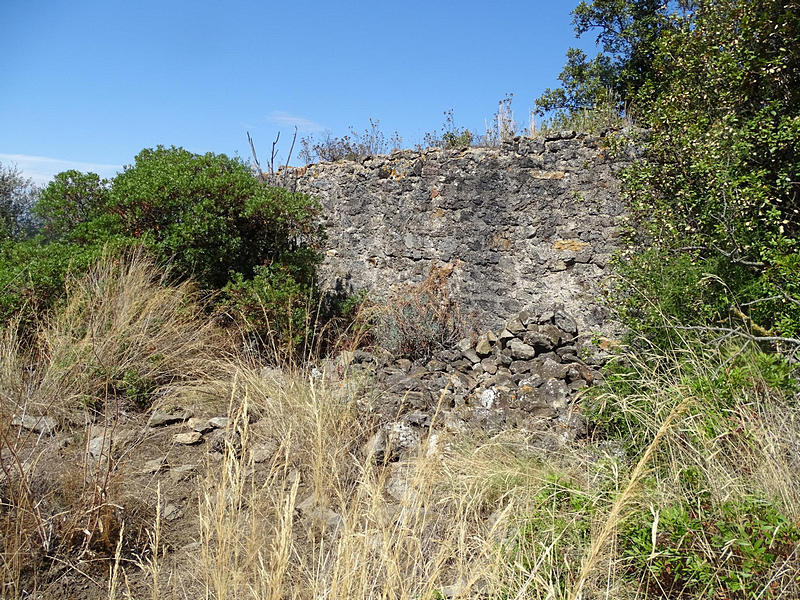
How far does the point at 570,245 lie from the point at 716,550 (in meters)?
4.42

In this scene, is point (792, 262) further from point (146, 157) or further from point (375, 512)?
point (146, 157)

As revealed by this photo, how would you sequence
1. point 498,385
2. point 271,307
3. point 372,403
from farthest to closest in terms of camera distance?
point 271,307
point 498,385
point 372,403

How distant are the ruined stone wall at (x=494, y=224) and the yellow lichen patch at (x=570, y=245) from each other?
0.01 meters

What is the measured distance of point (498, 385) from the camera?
16.3ft

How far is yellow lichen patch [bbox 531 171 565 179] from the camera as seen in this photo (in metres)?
6.71

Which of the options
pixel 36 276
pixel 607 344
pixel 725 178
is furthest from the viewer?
pixel 36 276

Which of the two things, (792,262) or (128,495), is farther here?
(792,262)

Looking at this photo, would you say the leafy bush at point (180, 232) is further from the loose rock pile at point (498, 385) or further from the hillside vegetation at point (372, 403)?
the loose rock pile at point (498, 385)

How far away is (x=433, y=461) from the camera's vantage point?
2.53 metres

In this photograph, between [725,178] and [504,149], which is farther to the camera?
[504,149]

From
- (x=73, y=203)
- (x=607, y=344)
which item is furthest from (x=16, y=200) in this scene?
(x=607, y=344)

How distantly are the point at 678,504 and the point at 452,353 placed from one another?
3478mm

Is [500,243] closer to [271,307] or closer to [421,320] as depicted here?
[421,320]

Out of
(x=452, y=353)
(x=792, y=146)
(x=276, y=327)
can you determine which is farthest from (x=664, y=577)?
(x=276, y=327)
